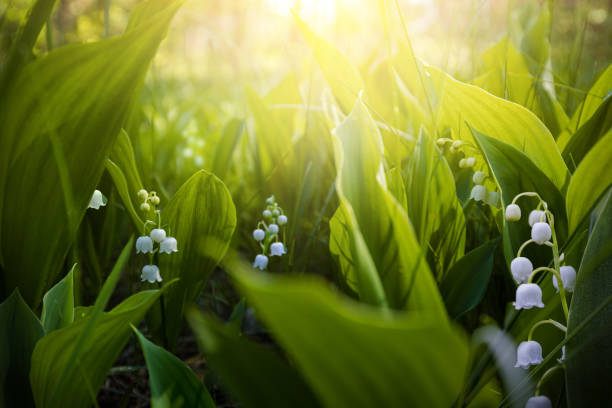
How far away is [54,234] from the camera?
0.68 metres

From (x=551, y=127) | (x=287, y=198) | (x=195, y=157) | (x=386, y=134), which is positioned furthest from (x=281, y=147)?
(x=551, y=127)

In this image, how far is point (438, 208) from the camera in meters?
0.82

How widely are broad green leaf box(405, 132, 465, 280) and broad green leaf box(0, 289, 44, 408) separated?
0.58 meters

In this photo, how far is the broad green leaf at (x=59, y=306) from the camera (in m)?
0.67

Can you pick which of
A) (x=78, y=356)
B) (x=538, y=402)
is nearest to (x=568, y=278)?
(x=538, y=402)

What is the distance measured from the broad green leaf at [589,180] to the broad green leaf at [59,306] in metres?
0.70

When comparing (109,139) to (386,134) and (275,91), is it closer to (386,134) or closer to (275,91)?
(386,134)

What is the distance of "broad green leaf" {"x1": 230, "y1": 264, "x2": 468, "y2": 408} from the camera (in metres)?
0.31

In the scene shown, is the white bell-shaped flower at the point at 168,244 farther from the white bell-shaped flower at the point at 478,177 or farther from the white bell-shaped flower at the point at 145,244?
the white bell-shaped flower at the point at 478,177

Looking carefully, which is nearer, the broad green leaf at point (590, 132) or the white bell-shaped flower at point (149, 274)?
the broad green leaf at point (590, 132)

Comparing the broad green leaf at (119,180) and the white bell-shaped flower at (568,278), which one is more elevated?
the broad green leaf at (119,180)

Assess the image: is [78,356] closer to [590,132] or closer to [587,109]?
[590,132]

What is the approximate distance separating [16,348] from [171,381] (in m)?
0.25

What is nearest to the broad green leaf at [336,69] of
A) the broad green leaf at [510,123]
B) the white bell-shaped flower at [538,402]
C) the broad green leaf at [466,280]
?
the broad green leaf at [510,123]
